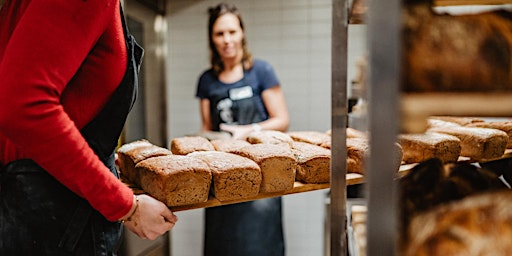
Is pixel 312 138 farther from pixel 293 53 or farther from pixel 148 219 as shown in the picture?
pixel 293 53

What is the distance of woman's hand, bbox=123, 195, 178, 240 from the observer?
1238mm

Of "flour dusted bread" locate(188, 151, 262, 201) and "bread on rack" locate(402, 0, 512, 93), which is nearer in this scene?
"bread on rack" locate(402, 0, 512, 93)

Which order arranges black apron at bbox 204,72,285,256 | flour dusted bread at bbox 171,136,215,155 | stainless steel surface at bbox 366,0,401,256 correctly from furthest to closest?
black apron at bbox 204,72,285,256
flour dusted bread at bbox 171,136,215,155
stainless steel surface at bbox 366,0,401,256

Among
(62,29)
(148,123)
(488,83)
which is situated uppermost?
(62,29)

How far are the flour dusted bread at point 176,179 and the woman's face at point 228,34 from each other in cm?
140

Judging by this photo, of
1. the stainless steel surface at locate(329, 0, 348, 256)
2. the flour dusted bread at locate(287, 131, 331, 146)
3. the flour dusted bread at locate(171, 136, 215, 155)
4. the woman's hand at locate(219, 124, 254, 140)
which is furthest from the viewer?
the woman's hand at locate(219, 124, 254, 140)

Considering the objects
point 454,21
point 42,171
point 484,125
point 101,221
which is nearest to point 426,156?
point 484,125

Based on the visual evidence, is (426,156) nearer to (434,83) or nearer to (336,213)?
(336,213)

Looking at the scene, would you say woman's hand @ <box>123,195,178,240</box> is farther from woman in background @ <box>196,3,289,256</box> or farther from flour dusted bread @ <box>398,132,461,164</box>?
woman in background @ <box>196,3,289,256</box>

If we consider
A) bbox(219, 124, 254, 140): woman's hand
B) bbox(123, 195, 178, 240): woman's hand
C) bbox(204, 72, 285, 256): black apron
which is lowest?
bbox(204, 72, 285, 256): black apron

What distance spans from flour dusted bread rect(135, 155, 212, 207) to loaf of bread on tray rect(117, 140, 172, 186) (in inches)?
2.3

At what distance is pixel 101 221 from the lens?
1.24 m

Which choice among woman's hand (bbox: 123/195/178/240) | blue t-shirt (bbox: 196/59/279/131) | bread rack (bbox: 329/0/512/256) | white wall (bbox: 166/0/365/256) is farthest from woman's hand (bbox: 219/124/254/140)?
bread rack (bbox: 329/0/512/256)

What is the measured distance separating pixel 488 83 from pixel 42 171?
0.97 metres
